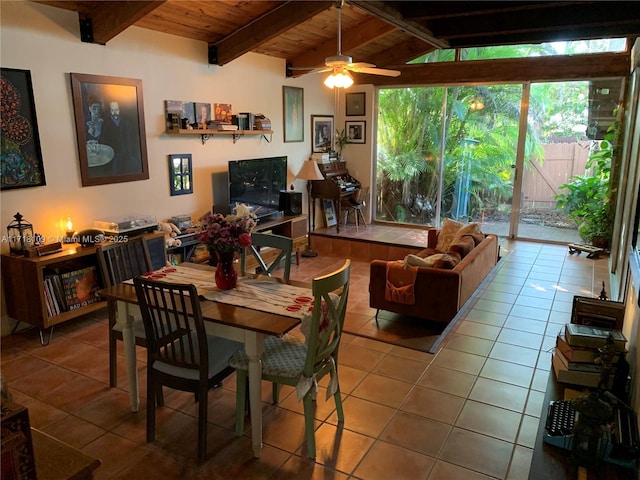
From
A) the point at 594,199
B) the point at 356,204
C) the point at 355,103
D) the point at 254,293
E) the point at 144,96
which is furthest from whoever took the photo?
the point at 355,103

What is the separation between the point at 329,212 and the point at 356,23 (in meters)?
2.89

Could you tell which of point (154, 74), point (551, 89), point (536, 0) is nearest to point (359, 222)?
point (551, 89)

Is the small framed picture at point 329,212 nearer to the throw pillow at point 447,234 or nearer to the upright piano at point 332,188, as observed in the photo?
the upright piano at point 332,188

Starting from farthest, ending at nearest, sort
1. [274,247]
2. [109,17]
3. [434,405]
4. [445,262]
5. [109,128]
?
[109,128] → [445,262] → [109,17] → [274,247] → [434,405]

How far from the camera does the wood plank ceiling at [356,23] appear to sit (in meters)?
2.80

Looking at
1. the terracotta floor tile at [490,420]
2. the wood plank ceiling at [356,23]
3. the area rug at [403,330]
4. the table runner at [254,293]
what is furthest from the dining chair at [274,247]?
the wood plank ceiling at [356,23]

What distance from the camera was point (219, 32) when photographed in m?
5.20

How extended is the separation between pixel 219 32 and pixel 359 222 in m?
3.87

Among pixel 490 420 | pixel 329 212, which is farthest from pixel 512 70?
pixel 490 420

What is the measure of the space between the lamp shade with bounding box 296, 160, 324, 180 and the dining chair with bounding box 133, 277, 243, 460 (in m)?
4.32

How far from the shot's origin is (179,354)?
254 centimetres

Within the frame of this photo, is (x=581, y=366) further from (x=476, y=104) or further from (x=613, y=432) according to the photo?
(x=476, y=104)

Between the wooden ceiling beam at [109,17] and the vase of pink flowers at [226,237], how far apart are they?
212 cm

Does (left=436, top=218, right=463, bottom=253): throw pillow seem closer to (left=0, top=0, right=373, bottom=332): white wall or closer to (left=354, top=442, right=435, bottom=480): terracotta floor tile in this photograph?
(left=0, top=0, right=373, bottom=332): white wall
